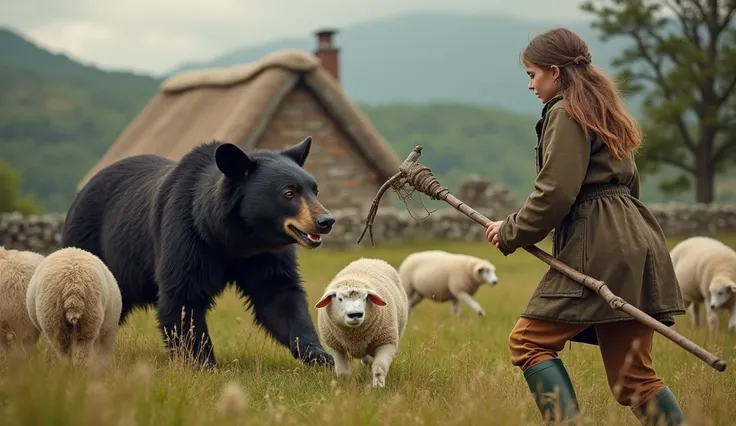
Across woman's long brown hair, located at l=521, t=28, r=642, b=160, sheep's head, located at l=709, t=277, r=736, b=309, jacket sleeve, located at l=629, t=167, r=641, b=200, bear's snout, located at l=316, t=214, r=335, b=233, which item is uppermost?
woman's long brown hair, located at l=521, t=28, r=642, b=160

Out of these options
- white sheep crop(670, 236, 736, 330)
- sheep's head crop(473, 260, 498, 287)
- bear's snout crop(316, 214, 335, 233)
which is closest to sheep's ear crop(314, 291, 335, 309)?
bear's snout crop(316, 214, 335, 233)

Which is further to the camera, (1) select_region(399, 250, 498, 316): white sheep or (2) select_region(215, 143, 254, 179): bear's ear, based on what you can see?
(1) select_region(399, 250, 498, 316): white sheep

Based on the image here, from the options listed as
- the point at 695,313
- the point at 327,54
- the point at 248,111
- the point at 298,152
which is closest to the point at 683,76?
the point at 327,54

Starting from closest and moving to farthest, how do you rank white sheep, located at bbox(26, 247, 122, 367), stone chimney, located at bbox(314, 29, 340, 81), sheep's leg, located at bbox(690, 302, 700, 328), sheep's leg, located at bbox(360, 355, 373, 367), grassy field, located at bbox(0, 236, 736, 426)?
grassy field, located at bbox(0, 236, 736, 426) < white sheep, located at bbox(26, 247, 122, 367) < sheep's leg, located at bbox(360, 355, 373, 367) < sheep's leg, located at bbox(690, 302, 700, 328) < stone chimney, located at bbox(314, 29, 340, 81)

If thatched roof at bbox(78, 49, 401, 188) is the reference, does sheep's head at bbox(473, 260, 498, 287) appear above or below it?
below

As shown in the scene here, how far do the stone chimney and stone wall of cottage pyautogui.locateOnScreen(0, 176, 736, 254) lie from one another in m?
5.09

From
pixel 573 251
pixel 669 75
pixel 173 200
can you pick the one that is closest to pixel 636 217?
pixel 573 251

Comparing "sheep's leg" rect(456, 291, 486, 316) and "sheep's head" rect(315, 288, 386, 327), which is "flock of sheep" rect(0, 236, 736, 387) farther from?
"sheep's leg" rect(456, 291, 486, 316)

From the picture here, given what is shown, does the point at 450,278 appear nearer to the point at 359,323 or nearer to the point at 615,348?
the point at 359,323

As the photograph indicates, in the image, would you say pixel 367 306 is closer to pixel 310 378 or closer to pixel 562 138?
pixel 310 378

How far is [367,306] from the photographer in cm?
650

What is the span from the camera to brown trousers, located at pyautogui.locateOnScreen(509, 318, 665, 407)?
16.5 feet

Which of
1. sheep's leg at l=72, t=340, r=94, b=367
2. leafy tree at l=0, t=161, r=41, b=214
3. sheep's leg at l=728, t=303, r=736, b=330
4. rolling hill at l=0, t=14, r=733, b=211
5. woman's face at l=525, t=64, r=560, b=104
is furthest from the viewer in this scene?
rolling hill at l=0, t=14, r=733, b=211

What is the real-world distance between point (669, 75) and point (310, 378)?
30829mm
